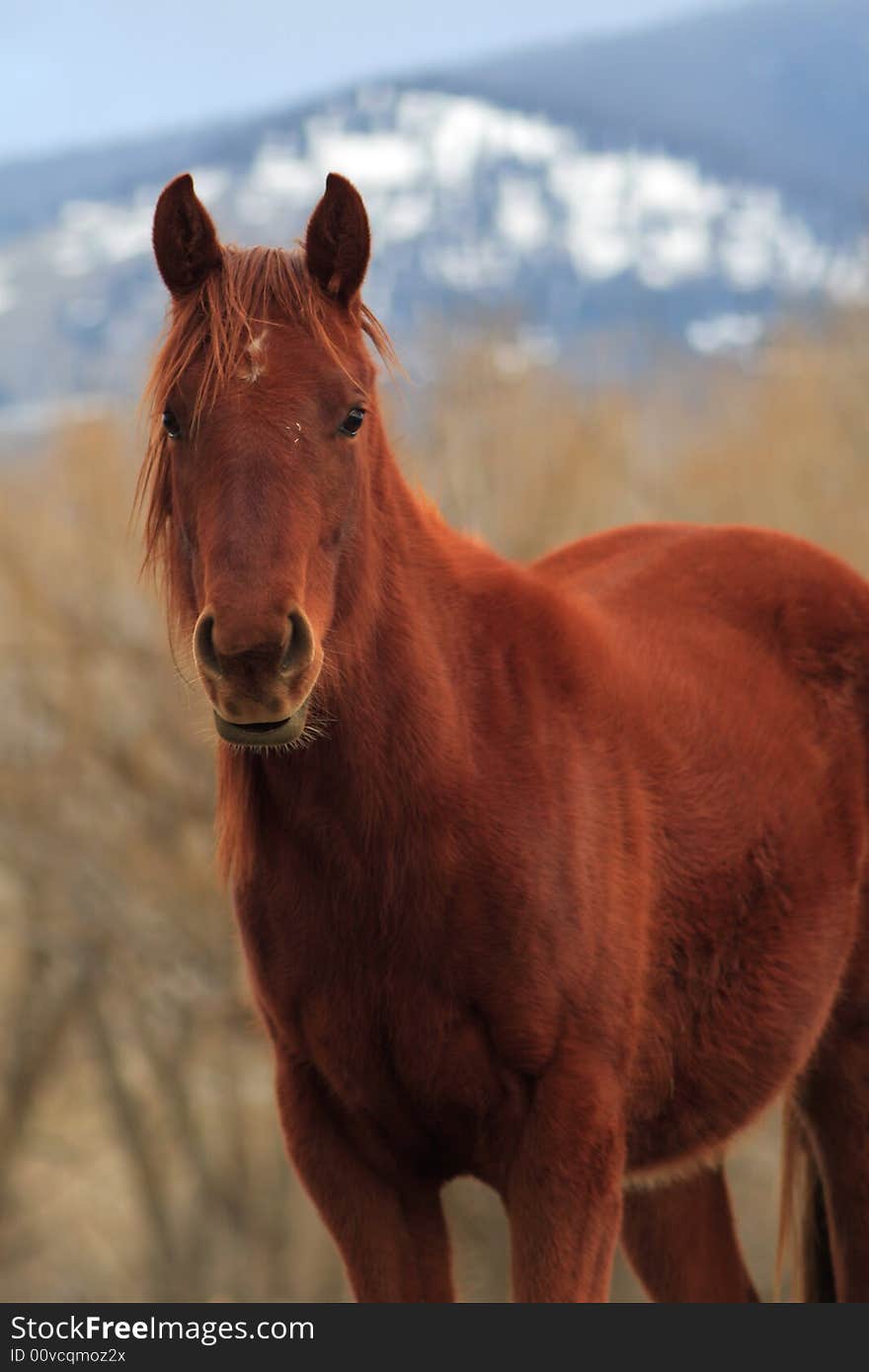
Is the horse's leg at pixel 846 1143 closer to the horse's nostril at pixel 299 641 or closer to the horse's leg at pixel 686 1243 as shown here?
the horse's leg at pixel 686 1243

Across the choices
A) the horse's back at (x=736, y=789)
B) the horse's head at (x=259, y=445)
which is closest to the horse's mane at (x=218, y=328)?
the horse's head at (x=259, y=445)

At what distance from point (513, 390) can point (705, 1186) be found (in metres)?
11.5

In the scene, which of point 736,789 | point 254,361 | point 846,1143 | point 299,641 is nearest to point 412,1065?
point 299,641

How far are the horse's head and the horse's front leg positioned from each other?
0.87 metres

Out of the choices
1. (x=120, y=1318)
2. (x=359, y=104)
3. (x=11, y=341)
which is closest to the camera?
(x=120, y=1318)

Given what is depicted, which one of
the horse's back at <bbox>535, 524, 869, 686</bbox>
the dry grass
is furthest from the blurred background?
the horse's back at <bbox>535, 524, 869, 686</bbox>

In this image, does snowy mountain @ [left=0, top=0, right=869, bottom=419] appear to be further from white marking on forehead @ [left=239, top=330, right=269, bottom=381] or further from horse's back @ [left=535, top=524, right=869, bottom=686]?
white marking on forehead @ [left=239, top=330, right=269, bottom=381]

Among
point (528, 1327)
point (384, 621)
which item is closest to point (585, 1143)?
point (528, 1327)

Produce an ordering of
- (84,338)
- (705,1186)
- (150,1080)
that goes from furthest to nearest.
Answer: (84,338) < (150,1080) < (705,1186)

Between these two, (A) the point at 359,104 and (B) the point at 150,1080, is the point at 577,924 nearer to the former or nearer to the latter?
(B) the point at 150,1080

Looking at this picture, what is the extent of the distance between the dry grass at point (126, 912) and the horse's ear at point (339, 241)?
34.6ft

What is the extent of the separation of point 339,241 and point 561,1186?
1.74m

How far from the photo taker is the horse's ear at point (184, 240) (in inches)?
110

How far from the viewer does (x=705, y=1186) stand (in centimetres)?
425
